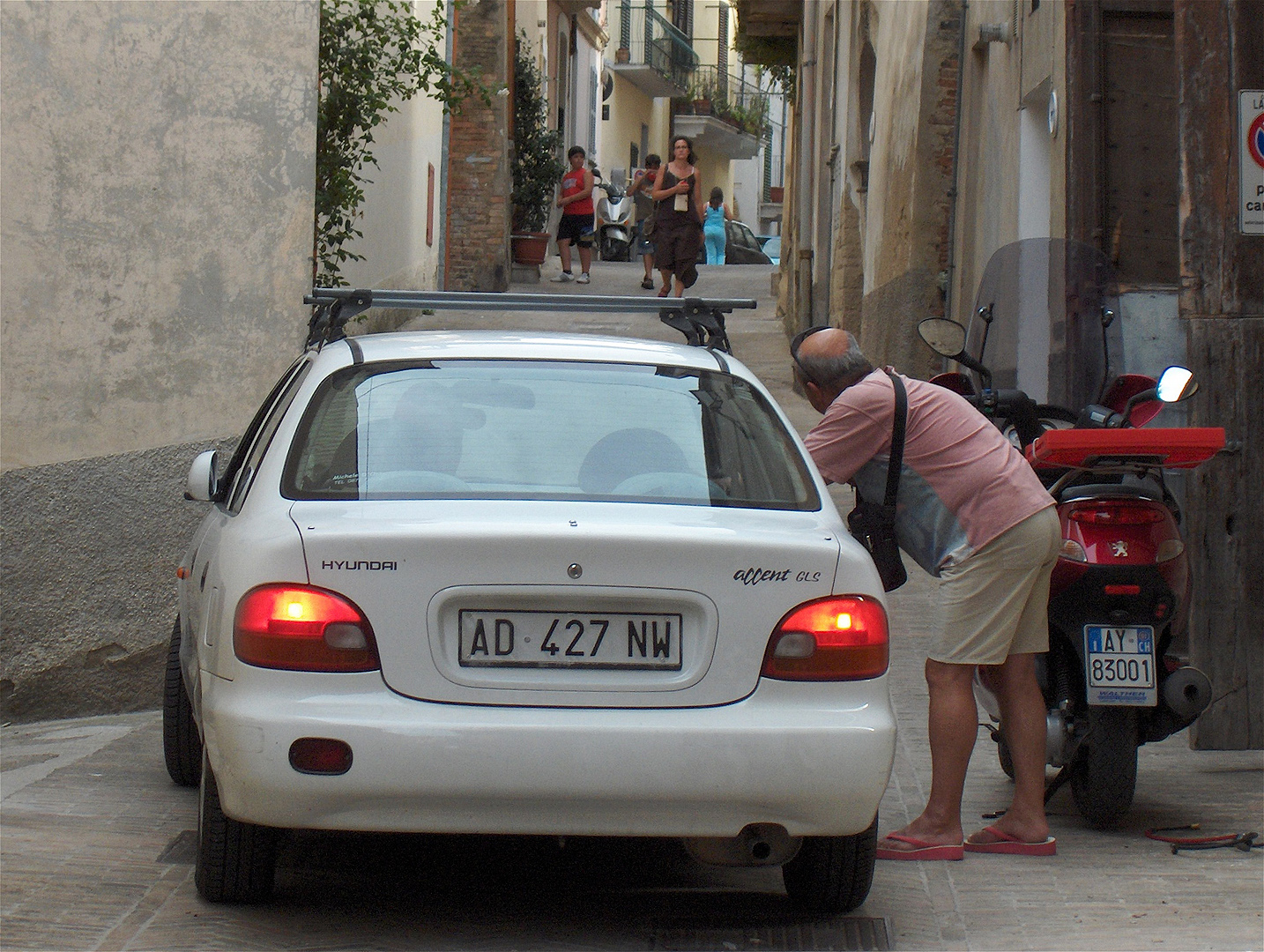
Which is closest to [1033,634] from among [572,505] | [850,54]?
[572,505]

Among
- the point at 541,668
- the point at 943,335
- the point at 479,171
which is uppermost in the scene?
the point at 479,171

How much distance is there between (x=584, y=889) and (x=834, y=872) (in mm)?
721

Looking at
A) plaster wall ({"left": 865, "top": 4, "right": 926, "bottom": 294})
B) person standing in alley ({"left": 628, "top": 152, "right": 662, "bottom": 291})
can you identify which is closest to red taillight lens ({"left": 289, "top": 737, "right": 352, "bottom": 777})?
plaster wall ({"left": 865, "top": 4, "right": 926, "bottom": 294})

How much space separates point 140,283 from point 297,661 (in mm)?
5053

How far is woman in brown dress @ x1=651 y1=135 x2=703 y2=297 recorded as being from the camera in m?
18.0

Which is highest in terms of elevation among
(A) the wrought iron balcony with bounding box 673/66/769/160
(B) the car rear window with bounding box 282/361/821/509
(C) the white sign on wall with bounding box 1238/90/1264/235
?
(A) the wrought iron balcony with bounding box 673/66/769/160

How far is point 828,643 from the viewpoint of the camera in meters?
3.62

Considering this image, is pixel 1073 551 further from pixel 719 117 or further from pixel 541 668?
pixel 719 117

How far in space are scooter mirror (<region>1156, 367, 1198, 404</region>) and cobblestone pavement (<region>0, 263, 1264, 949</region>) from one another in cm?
130

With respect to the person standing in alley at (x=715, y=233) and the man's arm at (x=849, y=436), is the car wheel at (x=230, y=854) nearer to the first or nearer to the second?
the man's arm at (x=849, y=436)

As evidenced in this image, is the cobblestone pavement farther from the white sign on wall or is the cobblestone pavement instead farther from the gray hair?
the white sign on wall

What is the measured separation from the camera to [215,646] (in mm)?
3633

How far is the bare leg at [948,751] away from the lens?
4.64 meters

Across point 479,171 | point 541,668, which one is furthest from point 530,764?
point 479,171
